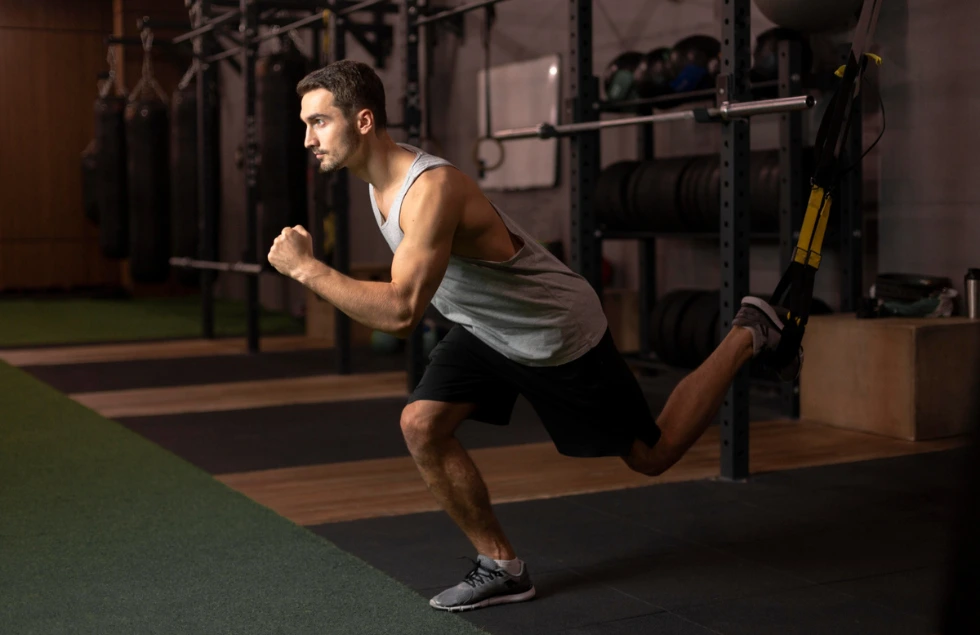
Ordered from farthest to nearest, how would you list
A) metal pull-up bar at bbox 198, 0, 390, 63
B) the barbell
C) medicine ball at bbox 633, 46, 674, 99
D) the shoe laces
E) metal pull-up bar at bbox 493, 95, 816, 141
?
the barbell → metal pull-up bar at bbox 198, 0, 390, 63 → medicine ball at bbox 633, 46, 674, 99 → metal pull-up bar at bbox 493, 95, 816, 141 → the shoe laces

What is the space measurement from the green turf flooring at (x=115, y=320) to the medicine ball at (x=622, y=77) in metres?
3.90

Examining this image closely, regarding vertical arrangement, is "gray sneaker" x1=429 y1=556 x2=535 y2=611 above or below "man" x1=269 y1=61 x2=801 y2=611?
below

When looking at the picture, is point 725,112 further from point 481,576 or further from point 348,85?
point 481,576

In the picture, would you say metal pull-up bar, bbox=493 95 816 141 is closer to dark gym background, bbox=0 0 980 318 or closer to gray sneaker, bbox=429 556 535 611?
dark gym background, bbox=0 0 980 318

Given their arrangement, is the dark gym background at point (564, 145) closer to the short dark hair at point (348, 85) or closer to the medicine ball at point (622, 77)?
the medicine ball at point (622, 77)

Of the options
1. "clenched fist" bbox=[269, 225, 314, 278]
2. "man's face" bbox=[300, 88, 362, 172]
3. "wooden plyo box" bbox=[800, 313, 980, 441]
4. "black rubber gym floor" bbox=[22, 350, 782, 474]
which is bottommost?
"black rubber gym floor" bbox=[22, 350, 782, 474]

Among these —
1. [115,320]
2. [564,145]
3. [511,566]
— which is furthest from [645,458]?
[115,320]

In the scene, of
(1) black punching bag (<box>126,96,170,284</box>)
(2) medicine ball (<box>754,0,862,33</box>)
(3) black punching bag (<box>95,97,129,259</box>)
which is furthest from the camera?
(3) black punching bag (<box>95,97,129,259</box>)

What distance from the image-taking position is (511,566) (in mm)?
2580

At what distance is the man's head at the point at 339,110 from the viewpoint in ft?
7.62

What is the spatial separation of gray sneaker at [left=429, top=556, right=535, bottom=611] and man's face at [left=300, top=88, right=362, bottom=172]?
929mm

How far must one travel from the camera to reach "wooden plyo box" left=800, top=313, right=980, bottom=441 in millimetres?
4355

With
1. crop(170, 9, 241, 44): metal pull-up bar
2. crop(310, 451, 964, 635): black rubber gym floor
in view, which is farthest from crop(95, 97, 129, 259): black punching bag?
crop(310, 451, 964, 635): black rubber gym floor

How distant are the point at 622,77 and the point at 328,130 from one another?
355 cm
